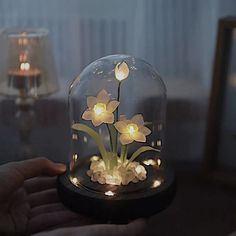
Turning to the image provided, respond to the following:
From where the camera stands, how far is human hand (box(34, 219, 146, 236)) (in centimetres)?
77

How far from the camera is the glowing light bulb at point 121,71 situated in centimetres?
91

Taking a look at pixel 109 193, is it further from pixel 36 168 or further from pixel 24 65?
pixel 24 65

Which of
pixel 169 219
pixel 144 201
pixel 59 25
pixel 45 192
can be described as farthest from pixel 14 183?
pixel 59 25

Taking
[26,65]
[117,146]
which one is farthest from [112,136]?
[26,65]

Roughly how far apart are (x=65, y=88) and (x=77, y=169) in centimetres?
32

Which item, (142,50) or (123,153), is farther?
(142,50)

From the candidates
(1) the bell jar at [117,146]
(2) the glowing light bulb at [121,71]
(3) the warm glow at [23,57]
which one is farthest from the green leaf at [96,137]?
(3) the warm glow at [23,57]

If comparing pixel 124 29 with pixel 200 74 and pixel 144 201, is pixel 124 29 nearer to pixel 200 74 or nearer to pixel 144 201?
pixel 200 74

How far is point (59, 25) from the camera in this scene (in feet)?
3.84

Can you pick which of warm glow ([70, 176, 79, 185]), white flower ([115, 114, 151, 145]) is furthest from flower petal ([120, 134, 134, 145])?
warm glow ([70, 176, 79, 185])

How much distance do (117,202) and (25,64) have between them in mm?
400

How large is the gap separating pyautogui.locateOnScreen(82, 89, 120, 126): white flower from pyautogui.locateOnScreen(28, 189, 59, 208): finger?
0.18m

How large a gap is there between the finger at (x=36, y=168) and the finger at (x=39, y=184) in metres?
0.04

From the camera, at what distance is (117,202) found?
0.80 metres
